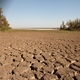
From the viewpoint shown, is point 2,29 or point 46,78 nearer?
point 46,78

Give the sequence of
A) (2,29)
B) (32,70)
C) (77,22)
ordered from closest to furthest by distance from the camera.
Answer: (32,70) < (2,29) < (77,22)

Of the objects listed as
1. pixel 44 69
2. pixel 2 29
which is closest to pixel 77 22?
pixel 2 29

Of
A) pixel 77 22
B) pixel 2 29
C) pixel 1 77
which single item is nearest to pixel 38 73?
pixel 1 77

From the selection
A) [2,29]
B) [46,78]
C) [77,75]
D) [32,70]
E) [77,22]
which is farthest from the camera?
[77,22]

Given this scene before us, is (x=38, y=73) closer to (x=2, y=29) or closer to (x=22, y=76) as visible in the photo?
(x=22, y=76)

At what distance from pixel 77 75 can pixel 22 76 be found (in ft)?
2.97

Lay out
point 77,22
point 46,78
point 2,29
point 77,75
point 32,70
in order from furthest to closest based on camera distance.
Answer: point 77,22 → point 2,29 → point 32,70 → point 77,75 → point 46,78

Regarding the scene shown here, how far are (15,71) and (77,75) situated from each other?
3.48ft

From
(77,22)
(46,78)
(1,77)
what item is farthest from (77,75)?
(77,22)

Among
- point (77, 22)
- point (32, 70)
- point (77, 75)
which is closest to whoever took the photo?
point (77, 75)

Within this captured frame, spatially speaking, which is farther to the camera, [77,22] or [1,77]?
[77,22]

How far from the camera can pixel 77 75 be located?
2.11m

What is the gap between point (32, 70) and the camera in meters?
2.33

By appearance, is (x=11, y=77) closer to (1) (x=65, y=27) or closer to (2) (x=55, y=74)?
(2) (x=55, y=74)
